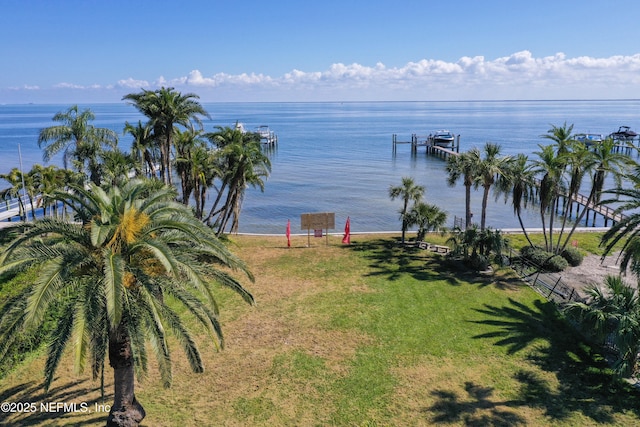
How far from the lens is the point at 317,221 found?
29.5 metres

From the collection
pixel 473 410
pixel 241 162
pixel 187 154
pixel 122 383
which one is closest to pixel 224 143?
pixel 187 154

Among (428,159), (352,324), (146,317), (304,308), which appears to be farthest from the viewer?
(428,159)

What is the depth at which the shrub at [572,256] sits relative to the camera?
25.5m

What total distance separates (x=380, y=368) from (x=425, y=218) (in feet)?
50.3

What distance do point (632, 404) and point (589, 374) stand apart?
156 cm

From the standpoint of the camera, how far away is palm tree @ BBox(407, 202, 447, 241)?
92.8ft

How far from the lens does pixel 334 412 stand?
12.5 metres

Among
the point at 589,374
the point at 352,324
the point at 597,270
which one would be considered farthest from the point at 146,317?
the point at 597,270

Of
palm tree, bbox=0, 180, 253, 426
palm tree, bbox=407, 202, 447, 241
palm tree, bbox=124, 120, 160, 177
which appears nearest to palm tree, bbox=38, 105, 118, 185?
palm tree, bbox=124, 120, 160, 177

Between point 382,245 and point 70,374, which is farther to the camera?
point 382,245

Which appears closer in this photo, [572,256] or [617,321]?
[617,321]

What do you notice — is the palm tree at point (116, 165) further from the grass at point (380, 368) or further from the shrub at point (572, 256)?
the shrub at point (572, 256)

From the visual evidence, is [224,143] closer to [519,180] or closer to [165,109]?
[165,109]

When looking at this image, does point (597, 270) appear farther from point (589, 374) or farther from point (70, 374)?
point (70, 374)
